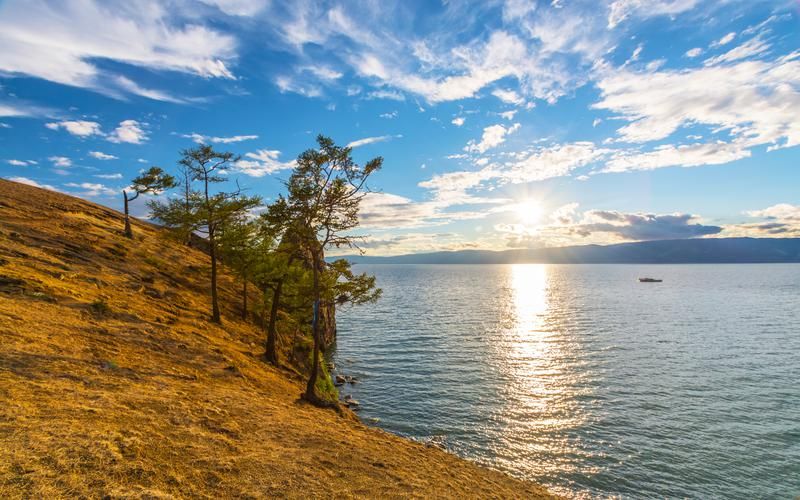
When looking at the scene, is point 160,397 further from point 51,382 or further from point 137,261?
point 137,261

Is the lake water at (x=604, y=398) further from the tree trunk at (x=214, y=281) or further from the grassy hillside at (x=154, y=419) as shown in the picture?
the tree trunk at (x=214, y=281)

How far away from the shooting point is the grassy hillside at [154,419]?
10680 millimetres

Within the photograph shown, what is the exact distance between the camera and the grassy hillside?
10680 millimetres

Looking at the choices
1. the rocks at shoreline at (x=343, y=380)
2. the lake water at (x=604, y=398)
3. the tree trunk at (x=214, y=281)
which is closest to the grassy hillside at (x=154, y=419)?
the tree trunk at (x=214, y=281)

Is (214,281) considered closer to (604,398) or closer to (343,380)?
(343,380)

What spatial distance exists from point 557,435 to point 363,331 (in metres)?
50.8

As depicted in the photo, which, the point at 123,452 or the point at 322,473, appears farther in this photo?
the point at 322,473

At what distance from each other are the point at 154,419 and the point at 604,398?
41.8m

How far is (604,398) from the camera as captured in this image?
39.9 meters

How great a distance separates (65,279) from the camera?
99.0 feet

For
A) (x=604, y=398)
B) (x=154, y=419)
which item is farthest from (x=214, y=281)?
(x=604, y=398)

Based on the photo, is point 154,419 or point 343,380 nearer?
point 154,419

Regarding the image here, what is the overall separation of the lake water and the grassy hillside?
11313 mm

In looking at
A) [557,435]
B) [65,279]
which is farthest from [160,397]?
[557,435]
